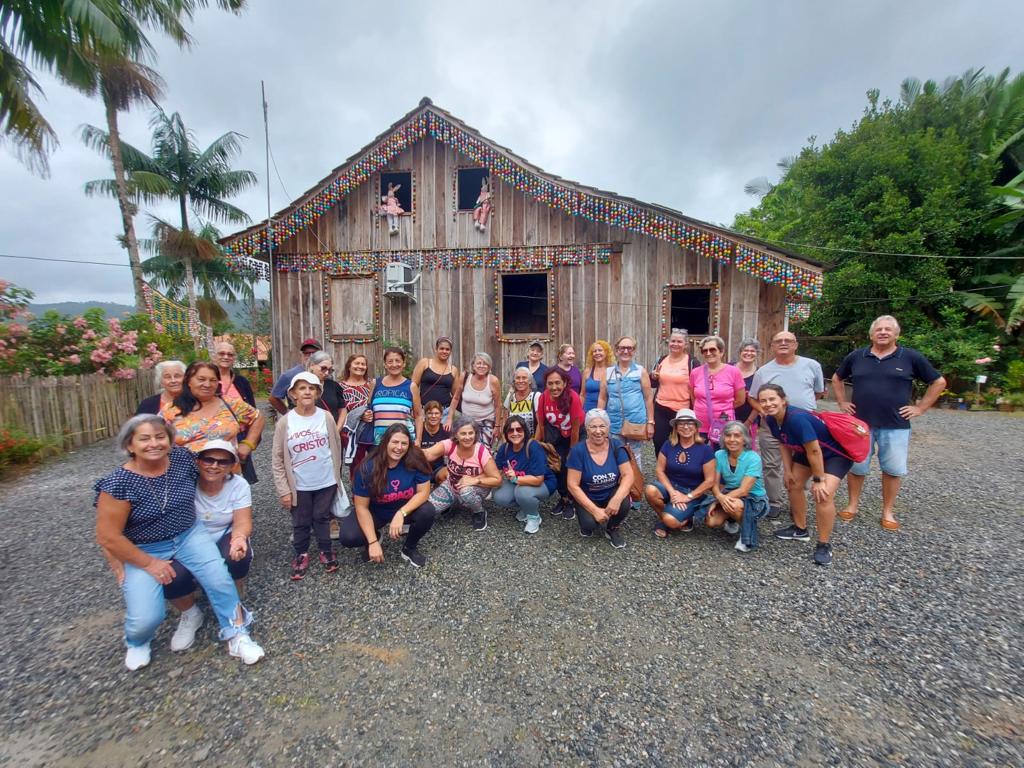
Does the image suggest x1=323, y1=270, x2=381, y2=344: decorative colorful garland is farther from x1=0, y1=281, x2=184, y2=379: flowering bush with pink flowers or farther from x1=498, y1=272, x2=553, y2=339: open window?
x1=498, y1=272, x2=553, y2=339: open window

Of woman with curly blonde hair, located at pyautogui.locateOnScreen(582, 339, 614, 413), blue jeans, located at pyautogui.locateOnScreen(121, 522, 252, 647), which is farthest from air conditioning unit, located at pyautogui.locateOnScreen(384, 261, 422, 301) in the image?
blue jeans, located at pyautogui.locateOnScreen(121, 522, 252, 647)

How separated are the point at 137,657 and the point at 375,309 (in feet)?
24.3

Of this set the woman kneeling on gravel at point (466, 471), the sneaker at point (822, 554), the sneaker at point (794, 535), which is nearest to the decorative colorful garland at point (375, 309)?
the woman kneeling on gravel at point (466, 471)

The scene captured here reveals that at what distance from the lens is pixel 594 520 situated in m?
3.87

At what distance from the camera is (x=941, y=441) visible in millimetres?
7875

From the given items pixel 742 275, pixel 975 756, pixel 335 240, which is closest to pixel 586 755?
pixel 975 756

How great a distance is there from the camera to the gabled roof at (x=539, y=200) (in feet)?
23.0

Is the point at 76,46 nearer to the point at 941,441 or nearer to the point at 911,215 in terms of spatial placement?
the point at 941,441

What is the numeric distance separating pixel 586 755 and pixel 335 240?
953cm

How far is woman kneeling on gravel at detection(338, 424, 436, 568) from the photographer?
3.34 metres

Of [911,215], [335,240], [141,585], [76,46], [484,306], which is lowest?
[141,585]

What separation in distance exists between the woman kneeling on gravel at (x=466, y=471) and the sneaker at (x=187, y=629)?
1.84m

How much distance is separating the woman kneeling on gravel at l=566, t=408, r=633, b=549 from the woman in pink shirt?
103 cm

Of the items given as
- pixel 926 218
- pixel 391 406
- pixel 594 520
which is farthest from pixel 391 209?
pixel 926 218
